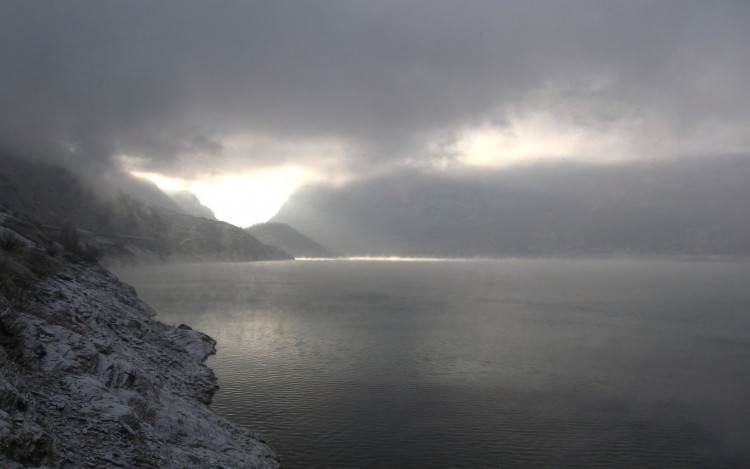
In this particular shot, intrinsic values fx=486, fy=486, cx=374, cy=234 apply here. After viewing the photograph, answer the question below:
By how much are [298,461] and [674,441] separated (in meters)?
28.1

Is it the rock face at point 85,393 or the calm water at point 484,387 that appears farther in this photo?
the calm water at point 484,387

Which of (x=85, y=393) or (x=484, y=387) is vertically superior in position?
(x=85, y=393)

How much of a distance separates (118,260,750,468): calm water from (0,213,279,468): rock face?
5.31 m

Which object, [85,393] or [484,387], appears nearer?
[85,393]

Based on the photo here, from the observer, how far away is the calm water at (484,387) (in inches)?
1371

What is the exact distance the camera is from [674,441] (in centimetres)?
3678

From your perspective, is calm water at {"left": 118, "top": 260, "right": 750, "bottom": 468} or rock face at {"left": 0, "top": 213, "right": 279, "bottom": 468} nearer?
rock face at {"left": 0, "top": 213, "right": 279, "bottom": 468}

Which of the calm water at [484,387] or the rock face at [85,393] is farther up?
the rock face at [85,393]

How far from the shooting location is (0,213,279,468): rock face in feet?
65.5

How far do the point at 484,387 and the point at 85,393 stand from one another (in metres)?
36.5

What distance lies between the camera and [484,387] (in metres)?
49.3

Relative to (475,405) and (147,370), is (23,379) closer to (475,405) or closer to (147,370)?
(147,370)

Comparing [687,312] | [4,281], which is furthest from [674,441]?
[687,312]

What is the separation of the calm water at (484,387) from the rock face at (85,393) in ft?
17.4
